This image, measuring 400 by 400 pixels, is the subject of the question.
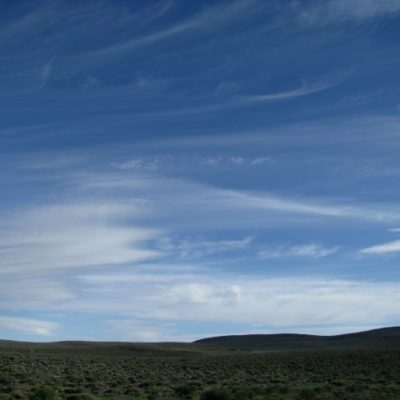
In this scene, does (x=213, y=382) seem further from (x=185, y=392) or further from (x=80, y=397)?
(x=80, y=397)

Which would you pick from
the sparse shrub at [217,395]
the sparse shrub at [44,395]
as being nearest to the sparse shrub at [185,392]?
the sparse shrub at [217,395]

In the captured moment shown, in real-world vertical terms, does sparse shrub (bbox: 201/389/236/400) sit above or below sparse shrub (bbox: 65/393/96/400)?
below

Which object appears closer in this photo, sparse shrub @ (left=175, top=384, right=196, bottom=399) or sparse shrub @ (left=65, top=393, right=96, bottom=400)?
sparse shrub @ (left=65, top=393, right=96, bottom=400)

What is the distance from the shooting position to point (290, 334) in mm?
167000

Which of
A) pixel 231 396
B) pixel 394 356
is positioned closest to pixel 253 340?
pixel 394 356

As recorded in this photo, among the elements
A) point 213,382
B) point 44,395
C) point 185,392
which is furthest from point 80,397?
point 213,382

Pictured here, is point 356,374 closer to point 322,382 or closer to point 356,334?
point 322,382

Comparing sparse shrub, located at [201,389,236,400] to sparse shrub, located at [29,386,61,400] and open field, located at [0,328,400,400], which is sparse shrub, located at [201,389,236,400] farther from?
sparse shrub, located at [29,386,61,400]

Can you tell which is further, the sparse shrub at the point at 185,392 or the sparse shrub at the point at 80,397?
the sparse shrub at the point at 185,392

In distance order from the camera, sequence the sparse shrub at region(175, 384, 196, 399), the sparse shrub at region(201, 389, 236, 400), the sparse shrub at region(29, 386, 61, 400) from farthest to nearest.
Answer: the sparse shrub at region(175, 384, 196, 399)
the sparse shrub at region(201, 389, 236, 400)
the sparse shrub at region(29, 386, 61, 400)

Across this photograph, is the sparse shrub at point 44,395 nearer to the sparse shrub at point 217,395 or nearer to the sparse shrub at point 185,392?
the sparse shrub at point 185,392

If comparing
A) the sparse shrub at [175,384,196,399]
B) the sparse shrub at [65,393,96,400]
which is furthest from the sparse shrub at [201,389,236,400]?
the sparse shrub at [65,393,96,400]

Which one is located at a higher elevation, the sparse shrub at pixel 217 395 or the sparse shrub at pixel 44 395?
the sparse shrub at pixel 44 395

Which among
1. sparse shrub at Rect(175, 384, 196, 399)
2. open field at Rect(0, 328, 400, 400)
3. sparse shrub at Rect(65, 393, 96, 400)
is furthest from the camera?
sparse shrub at Rect(175, 384, 196, 399)
